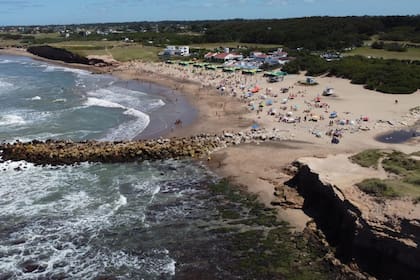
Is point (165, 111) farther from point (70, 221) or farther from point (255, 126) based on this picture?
point (70, 221)

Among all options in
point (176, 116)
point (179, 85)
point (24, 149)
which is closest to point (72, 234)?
point (24, 149)

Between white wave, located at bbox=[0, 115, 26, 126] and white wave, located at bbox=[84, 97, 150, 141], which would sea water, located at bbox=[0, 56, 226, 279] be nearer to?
white wave, located at bbox=[84, 97, 150, 141]

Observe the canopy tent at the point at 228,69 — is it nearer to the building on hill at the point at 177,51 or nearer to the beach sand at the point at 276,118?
the beach sand at the point at 276,118

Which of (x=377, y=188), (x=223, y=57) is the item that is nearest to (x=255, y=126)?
(x=377, y=188)

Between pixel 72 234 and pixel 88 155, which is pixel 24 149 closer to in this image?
pixel 88 155

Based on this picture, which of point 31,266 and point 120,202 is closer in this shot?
point 31,266

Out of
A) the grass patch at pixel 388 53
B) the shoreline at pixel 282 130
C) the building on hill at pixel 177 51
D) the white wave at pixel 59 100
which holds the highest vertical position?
the grass patch at pixel 388 53

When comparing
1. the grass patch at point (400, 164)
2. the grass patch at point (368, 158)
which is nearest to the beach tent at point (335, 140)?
the grass patch at point (368, 158)
